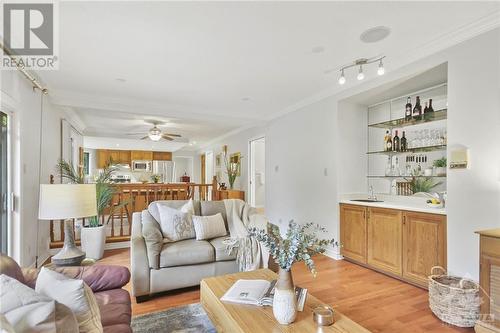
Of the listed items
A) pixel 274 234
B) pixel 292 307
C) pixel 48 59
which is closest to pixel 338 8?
pixel 274 234

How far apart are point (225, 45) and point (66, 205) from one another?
2047 mm

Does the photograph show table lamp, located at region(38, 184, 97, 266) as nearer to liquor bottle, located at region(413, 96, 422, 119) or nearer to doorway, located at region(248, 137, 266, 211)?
liquor bottle, located at region(413, 96, 422, 119)

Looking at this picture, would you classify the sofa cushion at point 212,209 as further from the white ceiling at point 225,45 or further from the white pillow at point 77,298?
the white pillow at point 77,298

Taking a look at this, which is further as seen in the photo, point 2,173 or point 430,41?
point 2,173

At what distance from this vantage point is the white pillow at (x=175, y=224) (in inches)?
117

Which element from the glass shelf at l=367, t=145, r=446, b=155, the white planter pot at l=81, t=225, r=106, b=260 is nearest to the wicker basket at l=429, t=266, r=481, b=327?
the glass shelf at l=367, t=145, r=446, b=155

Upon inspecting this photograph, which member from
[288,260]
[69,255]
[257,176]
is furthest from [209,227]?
[257,176]

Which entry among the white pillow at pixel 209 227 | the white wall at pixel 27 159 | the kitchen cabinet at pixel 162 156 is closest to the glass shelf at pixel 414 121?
the white pillow at pixel 209 227

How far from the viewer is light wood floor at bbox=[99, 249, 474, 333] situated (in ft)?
7.07

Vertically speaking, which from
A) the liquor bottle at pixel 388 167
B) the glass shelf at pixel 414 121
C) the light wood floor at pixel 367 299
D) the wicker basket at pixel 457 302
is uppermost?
the glass shelf at pixel 414 121

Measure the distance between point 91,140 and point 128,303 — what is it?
805 cm

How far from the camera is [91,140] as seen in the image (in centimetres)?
827

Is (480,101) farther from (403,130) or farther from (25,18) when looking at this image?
(25,18)

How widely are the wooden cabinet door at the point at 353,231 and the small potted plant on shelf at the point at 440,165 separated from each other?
3.22ft
